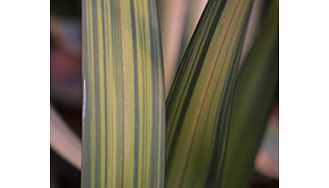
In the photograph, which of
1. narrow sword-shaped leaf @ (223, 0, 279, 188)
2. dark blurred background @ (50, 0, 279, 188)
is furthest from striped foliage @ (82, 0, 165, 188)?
narrow sword-shaped leaf @ (223, 0, 279, 188)

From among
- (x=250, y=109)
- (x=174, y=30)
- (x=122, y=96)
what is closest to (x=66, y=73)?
(x=122, y=96)

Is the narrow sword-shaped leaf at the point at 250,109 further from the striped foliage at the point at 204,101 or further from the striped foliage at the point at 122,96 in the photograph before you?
the striped foliage at the point at 122,96

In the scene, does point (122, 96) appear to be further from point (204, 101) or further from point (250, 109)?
point (250, 109)

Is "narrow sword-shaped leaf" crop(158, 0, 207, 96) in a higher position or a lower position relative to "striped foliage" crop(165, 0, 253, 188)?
higher

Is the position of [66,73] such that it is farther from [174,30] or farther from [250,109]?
[250,109]

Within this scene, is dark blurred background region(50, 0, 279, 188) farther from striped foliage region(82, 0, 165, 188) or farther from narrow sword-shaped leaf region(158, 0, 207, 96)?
narrow sword-shaped leaf region(158, 0, 207, 96)

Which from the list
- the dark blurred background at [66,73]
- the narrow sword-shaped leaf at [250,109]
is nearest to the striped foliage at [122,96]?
the dark blurred background at [66,73]

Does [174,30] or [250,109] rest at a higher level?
[174,30]
